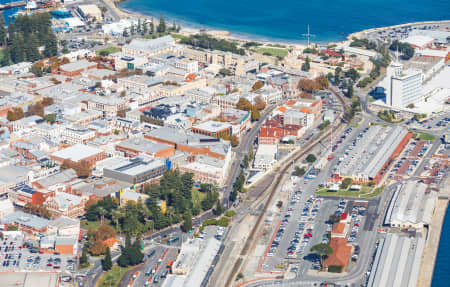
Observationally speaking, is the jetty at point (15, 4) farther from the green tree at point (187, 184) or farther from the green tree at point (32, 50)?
the green tree at point (187, 184)

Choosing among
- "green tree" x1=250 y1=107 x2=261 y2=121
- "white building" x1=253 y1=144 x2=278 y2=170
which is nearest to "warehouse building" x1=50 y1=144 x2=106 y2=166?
"white building" x1=253 y1=144 x2=278 y2=170

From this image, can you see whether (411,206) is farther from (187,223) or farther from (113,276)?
(113,276)

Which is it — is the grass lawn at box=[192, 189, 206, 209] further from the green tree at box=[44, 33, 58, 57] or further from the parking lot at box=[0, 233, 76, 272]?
the green tree at box=[44, 33, 58, 57]

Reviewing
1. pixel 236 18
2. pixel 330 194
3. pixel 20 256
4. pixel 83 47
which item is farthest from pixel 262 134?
pixel 236 18

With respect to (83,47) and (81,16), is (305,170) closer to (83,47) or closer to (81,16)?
(83,47)

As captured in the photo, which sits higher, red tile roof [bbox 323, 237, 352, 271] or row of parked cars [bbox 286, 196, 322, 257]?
red tile roof [bbox 323, 237, 352, 271]

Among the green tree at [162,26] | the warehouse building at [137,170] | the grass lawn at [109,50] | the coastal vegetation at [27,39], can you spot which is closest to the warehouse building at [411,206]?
the warehouse building at [137,170]

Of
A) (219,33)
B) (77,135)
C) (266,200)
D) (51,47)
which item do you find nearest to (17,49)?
(51,47)
